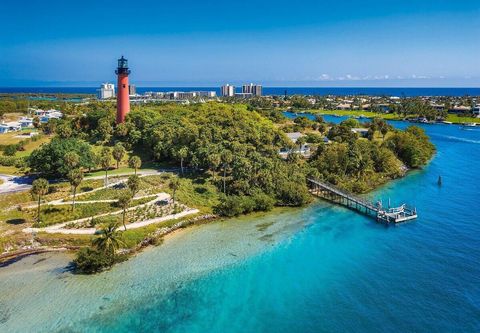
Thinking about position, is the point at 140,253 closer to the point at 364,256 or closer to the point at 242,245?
the point at 242,245

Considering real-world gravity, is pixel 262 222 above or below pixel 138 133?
below

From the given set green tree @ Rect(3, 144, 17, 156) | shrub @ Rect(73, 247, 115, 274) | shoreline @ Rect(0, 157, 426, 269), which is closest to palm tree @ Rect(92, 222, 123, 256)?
shrub @ Rect(73, 247, 115, 274)

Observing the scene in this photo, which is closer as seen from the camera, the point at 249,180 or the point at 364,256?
the point at 364,256

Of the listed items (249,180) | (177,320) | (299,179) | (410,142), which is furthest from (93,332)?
(410,142)

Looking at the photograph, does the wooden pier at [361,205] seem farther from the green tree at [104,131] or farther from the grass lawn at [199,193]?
the green tree at [104,131]

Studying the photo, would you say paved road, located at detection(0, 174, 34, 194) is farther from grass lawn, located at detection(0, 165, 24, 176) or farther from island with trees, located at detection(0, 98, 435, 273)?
grass lawn, located at detection(0, 165, 24, 176)

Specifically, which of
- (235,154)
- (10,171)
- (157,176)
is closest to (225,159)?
(235,154)
